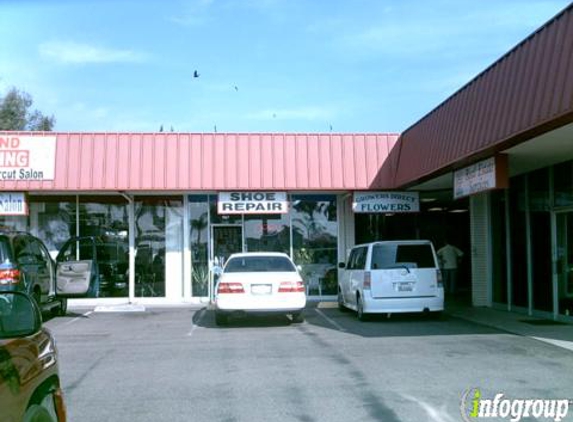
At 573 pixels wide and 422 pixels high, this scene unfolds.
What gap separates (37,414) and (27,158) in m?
15.5

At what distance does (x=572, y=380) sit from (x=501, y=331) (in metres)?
4.52

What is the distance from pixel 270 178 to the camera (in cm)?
1886

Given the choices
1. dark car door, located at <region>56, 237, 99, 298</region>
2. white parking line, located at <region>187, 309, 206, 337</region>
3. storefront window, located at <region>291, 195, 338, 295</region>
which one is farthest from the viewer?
storefront window, located at <region>291, 195, 338, 295</region>

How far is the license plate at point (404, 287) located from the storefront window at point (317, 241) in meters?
6.67

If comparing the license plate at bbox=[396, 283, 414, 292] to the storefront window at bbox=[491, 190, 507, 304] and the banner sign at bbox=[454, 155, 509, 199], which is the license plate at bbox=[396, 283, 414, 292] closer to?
the banner sign at bbox=[454, 155, 509, 199]

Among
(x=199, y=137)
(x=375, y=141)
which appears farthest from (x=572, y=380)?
(x=199, y=137)

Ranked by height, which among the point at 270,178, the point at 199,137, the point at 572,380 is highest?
the point at 199,137

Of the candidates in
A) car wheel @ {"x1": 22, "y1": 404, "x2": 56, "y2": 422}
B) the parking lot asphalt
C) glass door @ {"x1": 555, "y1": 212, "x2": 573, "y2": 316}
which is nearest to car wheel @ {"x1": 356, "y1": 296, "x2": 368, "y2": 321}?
the parking lot asphalt

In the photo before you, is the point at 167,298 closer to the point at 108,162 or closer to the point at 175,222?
the point at 175,222

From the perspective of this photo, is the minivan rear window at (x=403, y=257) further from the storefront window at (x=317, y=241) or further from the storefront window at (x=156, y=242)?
the storefront window at (x=156, y=242)

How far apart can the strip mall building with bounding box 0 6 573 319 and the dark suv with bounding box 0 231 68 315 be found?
3846 millimetres

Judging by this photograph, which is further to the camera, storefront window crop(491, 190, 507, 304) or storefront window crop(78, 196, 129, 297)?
storefront window crop(78, 196, 129, 297)

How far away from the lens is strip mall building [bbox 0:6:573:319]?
14.6 metres

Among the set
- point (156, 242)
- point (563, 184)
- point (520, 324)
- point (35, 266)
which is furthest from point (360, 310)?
point (156, 242)
